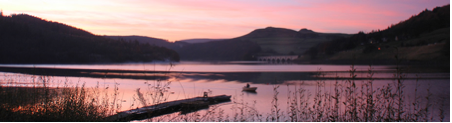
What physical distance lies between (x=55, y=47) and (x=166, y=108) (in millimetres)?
122288

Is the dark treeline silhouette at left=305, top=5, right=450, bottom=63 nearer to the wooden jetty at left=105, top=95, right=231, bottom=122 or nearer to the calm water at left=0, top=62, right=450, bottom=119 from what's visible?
the calm water at left=0, top=62, right=450, bottom=119

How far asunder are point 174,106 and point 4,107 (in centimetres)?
778

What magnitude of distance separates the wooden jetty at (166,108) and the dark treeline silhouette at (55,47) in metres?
101

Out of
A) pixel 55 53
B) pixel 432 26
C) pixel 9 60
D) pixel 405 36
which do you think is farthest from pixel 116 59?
pixel 432 26

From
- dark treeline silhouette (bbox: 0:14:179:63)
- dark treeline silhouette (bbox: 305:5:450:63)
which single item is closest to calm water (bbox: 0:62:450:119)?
dark treeline silhouette (bbox: 305:5:450:63)

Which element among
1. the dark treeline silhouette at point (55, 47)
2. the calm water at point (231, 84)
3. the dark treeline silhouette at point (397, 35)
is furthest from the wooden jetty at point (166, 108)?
the dark treeline silhouette at point (55, 47)

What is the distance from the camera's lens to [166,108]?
15.5m

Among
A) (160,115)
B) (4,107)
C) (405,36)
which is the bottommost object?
(160,115)

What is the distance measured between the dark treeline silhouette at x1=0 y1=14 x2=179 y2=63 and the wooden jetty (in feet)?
330

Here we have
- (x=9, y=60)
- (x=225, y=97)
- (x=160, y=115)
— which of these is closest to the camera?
(x=160, y=115)

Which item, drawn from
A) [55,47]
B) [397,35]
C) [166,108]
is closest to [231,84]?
[166,108]

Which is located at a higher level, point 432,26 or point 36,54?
point 432,26

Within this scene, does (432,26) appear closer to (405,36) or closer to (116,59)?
(405,36)

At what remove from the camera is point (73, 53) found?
11762 cm
